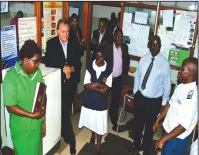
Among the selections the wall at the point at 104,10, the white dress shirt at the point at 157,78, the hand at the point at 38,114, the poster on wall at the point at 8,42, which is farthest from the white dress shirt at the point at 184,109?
the wall at the point at 104,10

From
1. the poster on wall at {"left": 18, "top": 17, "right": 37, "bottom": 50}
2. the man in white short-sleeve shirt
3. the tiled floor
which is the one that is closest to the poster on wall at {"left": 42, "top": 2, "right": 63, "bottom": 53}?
the poster on wall at {"left": 18, "top": 17, "right": 37, "bottom": 50}

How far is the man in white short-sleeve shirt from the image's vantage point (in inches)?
89.9

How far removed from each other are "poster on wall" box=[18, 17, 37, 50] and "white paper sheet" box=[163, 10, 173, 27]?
2.04 m

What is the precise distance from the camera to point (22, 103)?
2211mm

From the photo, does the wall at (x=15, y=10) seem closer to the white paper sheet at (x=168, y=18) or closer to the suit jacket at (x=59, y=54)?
the suit jacket at (x=59, y=54)

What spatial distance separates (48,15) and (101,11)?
2924mm

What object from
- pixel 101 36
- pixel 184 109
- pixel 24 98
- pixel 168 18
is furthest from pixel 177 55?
pixel 24 98

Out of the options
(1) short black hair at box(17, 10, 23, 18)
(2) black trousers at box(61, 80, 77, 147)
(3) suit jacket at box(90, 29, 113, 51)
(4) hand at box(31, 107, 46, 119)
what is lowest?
(2) black trousers at box(61, 80, 77, 147)

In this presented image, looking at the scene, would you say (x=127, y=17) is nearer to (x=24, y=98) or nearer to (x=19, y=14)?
(x=19, y=14)

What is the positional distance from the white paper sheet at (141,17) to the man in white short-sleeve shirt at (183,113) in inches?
78.6

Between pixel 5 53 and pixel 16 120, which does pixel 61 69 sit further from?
pixel 16 120

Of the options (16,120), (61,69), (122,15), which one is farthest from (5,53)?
(122,15)

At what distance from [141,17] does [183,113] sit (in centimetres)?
237

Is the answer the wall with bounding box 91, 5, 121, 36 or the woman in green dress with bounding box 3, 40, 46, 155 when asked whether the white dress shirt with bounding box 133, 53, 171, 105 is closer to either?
the woman in green dress with bounding box 3, 40, 46, 155
